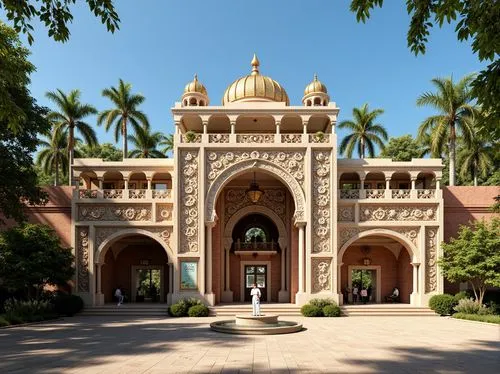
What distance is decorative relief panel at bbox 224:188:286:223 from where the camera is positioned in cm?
2423

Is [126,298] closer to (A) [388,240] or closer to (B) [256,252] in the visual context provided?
(B) [256,252]

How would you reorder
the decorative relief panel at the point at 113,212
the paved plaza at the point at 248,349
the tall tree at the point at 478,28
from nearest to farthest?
the tall tree at the point at 478,28 → the paved plaza at the point at 248,349 → the decorative relief panel at the point at 113,212

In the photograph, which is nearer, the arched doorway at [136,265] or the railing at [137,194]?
the railing at [137,194]

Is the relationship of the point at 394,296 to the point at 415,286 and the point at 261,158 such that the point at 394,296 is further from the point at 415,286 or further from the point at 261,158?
the point at 261,158

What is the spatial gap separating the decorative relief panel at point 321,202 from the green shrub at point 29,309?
12.5 metres

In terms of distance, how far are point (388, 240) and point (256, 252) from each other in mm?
7520

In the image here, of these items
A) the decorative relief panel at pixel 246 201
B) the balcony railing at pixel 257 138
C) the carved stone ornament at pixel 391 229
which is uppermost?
the balcony railing at pixel 257 138

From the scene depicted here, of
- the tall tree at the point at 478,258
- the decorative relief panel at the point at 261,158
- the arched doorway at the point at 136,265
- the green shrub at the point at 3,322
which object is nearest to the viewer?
the green shrub at the point at 3,322

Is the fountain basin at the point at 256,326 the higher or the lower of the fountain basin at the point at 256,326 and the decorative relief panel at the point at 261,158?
the lower

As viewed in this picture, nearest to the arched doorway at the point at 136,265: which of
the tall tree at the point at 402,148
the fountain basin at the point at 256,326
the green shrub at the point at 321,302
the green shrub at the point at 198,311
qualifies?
the green shrub at the point at 198,311

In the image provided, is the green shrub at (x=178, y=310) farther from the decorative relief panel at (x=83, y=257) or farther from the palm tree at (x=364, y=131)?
the palm tree at (x=364, y=131)

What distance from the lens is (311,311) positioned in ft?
63.9

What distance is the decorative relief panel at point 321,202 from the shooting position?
21.1 m

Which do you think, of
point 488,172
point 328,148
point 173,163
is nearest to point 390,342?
point 328,148
